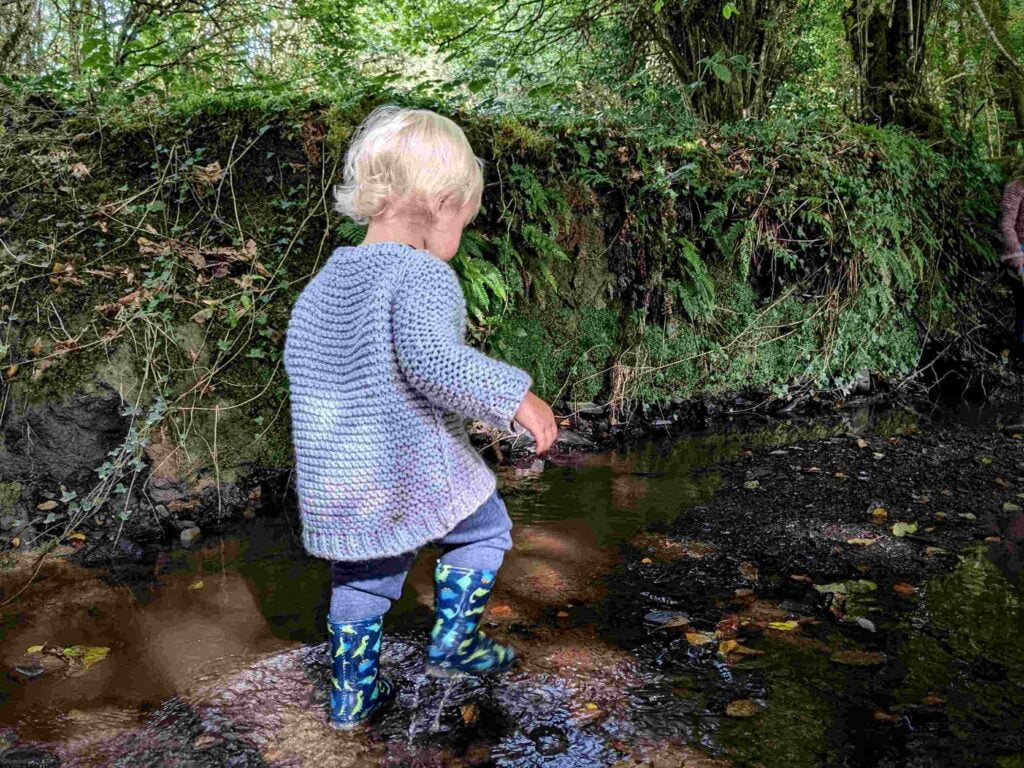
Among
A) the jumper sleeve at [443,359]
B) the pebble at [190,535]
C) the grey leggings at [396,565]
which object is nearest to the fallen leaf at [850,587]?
the grey leggings at [396,565]

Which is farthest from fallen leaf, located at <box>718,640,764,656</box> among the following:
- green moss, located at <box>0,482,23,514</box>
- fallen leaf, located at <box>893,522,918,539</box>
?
green moss, located at <box>0,482,23,514</box>

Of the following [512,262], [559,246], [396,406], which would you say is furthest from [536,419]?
[559,246]

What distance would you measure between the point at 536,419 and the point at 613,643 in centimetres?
124

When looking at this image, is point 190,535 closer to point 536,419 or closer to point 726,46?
point 536,419

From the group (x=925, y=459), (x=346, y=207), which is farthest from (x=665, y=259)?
(x=346, y=207)

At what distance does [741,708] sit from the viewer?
2.59 metres

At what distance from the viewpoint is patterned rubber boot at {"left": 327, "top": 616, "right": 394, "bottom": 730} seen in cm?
255

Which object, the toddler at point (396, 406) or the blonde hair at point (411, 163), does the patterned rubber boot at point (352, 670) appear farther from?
the blonde hair at point (411, 163)

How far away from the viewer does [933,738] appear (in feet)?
7.79

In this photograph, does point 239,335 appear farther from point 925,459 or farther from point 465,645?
point 925,459

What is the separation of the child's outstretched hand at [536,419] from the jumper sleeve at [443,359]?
35 millimetres

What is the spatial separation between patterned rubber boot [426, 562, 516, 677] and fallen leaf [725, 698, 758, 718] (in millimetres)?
895

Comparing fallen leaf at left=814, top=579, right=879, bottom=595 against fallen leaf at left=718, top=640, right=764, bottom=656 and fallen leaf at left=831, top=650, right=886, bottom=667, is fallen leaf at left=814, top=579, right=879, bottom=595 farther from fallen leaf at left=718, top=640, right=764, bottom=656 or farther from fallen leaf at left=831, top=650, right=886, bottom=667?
fallen leaf at left=718, top=640, right=764, bottom=656

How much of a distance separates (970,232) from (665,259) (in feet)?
13.7
